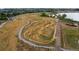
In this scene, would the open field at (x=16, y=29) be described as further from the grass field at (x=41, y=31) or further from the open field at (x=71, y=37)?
the open field at (x=71, y=37)

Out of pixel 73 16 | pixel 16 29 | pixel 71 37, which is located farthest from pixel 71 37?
pixel 16 29

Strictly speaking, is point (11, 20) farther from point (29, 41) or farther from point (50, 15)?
point (50, 15)

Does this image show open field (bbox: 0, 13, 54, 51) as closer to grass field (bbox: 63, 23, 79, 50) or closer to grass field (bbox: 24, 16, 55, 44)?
grass field (bbox: 24, 16, 55, 44)

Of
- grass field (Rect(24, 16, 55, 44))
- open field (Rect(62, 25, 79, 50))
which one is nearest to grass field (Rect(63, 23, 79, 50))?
open field (Rect(62, 25, 79, 50))

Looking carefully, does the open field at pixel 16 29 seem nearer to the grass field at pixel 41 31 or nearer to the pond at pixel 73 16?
the grass field at pixel 41 31

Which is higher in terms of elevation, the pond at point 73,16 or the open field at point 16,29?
the pond at point 73,16

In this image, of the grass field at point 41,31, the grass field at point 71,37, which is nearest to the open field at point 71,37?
the grass field at point 71,37
